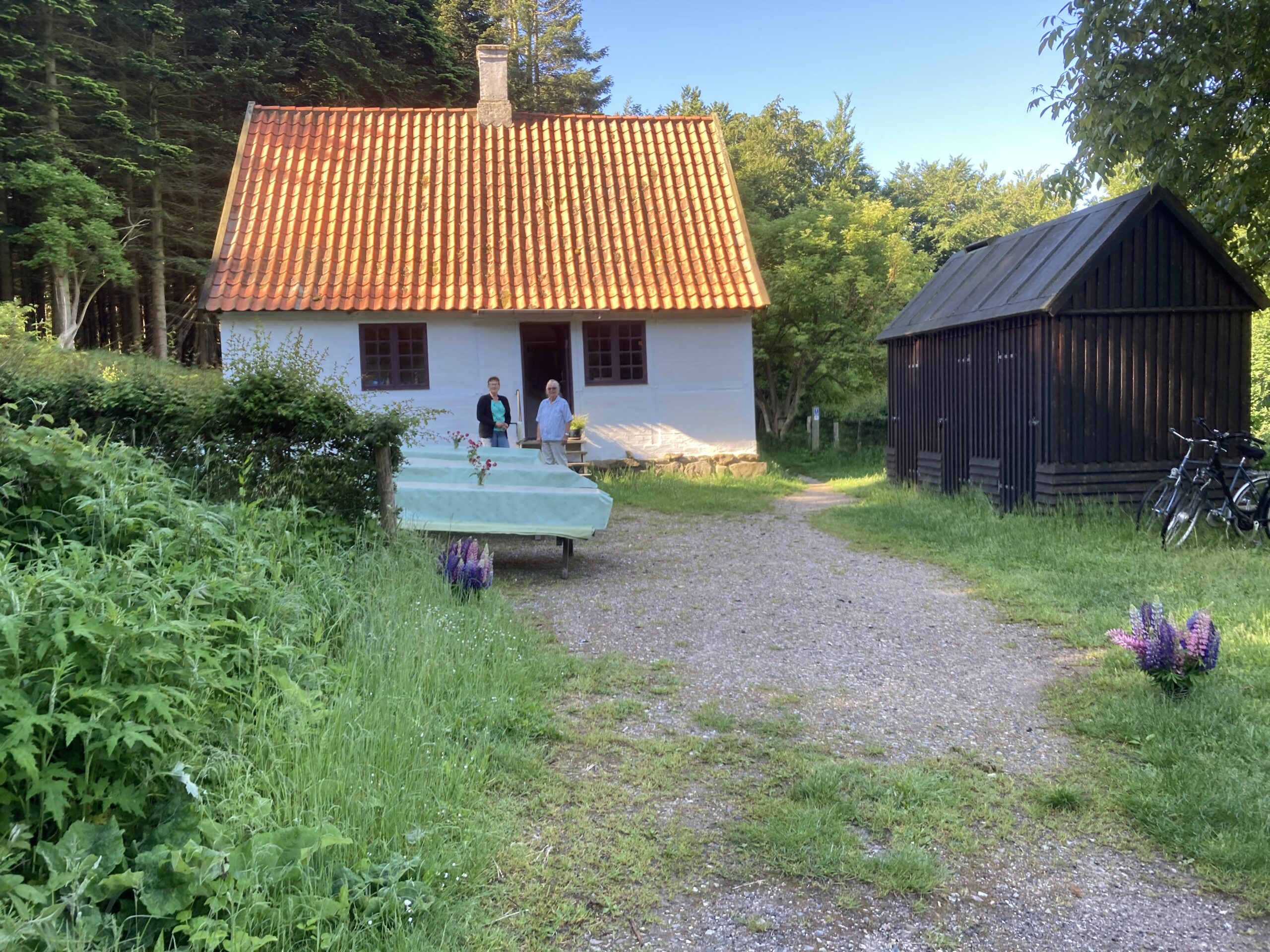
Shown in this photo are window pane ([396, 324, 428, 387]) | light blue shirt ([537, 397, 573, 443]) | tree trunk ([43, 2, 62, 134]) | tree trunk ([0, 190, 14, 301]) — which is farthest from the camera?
tree trunk ([0, 190, 14, 301])

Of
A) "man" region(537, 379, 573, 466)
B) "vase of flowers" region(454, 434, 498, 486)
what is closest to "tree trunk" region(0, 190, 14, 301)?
"man" region(537, 379, 573, 466)

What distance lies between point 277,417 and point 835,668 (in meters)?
4.34

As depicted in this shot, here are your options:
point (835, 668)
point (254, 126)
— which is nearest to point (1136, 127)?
point (835, 668)

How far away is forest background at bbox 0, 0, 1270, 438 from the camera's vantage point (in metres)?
10.9

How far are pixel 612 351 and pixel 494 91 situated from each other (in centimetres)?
716

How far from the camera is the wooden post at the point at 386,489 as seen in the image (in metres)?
7.22

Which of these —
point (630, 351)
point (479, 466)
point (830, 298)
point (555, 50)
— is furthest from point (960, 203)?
point (479, 466)

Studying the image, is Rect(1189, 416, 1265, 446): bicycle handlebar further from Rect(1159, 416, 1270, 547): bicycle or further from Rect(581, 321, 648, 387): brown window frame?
Rect(581, 321, 648, 387): brown window frame

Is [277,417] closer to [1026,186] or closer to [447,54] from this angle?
[447,54]

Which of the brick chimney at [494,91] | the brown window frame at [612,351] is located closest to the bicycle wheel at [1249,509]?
the brown window frame at [612,351]

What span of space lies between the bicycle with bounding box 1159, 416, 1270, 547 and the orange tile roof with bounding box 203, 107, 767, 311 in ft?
28.6

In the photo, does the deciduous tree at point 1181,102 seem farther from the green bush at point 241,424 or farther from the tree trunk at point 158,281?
the tree trunk at point 158,281

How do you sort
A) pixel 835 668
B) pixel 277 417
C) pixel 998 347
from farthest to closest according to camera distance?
pixel 998 347, pixel 277 417, pixel 835 668

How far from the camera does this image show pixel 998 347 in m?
12.4
